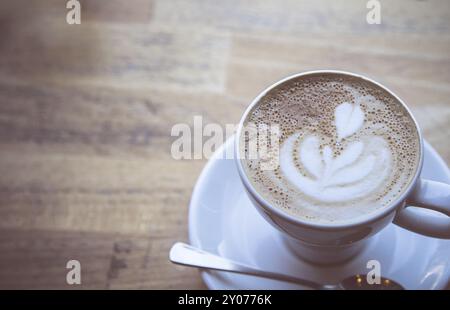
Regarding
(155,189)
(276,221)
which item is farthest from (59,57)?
(276,221)

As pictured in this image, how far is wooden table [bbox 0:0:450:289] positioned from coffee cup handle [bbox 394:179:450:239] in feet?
0.83

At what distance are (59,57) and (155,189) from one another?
40cm

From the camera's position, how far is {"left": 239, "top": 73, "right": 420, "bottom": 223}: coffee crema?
62cm

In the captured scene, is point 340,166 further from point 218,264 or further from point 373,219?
point 218,264

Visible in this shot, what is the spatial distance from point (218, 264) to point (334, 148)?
24 cm

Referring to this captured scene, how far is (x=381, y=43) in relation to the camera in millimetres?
1003

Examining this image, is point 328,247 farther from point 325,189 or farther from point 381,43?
point 381,43

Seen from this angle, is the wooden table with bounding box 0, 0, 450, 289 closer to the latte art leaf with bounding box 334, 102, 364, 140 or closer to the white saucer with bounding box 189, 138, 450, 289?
the white saucer with bounding box 189, 138, 450, 289

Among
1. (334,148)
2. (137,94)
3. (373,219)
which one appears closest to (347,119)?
(334,148)

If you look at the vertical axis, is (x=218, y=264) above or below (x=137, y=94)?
below

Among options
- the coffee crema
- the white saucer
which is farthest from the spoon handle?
the coffee crema

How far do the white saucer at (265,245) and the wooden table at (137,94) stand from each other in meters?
0.08

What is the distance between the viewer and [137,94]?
0.97m

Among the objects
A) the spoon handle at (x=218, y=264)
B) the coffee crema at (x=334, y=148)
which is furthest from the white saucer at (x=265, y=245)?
the coffee crema at (x=334, y=148)
